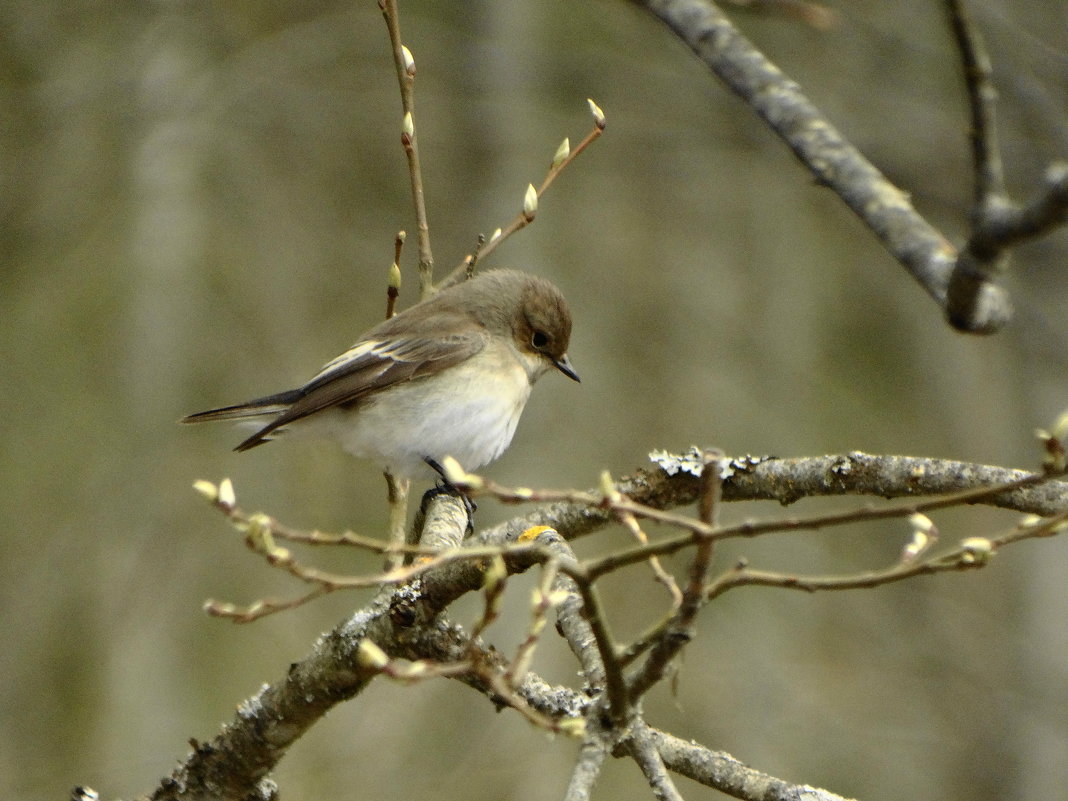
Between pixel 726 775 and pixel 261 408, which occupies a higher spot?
pixel 726 775

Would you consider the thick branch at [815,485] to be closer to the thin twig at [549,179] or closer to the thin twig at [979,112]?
the thin twig at [979,112]

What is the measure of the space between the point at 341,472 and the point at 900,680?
4.09 metres

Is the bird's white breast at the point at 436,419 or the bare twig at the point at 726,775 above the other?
the bare twig at the point at 726,775

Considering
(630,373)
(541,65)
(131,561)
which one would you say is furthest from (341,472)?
(541,65)

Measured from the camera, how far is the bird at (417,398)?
403 cm

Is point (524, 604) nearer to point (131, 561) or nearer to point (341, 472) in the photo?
point (341, 472)

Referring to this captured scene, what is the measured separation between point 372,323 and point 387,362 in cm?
365

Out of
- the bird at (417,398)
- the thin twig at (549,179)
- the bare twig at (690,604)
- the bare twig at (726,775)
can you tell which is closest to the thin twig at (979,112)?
the bare twig at (690,604)

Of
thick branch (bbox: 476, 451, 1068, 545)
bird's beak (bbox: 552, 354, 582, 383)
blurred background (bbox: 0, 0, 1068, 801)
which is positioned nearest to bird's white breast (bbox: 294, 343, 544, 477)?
bird's beak (bbox: 552, 354, 582, 383)

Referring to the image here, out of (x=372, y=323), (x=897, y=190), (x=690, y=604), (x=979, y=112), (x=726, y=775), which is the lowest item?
(x=372, y=323)

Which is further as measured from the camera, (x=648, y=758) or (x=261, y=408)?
(x=261, y=408)

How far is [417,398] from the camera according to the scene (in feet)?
13.6

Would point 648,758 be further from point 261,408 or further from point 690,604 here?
point 261,408

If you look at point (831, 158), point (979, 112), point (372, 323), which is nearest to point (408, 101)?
point (831, 158)
